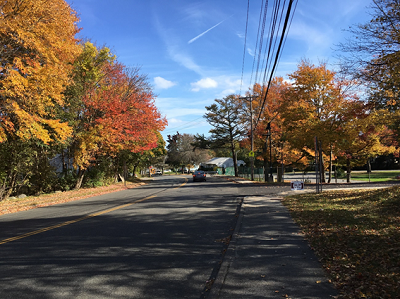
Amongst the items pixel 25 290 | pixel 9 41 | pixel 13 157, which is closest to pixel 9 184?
pixel 13 157

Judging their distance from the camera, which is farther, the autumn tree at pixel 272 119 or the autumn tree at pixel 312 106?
the autumn tree at pixel 272 119

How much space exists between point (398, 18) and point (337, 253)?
7.59m

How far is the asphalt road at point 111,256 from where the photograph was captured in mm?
4477

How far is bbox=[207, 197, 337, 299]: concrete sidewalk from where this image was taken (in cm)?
418

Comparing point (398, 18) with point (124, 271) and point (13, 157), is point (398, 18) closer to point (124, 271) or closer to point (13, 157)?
point (124, 271)

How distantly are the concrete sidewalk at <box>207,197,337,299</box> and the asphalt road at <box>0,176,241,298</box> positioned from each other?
0.35 metres

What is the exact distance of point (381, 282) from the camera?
13.7 feet

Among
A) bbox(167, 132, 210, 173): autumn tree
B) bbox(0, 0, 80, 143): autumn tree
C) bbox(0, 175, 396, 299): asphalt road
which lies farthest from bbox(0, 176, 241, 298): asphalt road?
bbox(167, 132, 210, 173): autumn tree

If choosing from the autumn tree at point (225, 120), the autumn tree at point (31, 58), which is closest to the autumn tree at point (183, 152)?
the autumn tree at point (225, 120)

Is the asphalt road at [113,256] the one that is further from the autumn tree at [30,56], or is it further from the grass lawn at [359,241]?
the autumn tree at [30,56]

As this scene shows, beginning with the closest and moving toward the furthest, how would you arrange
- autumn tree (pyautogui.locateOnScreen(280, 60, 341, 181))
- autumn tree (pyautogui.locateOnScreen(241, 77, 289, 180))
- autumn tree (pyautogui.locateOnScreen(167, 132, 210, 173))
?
autumn tree (pyautogui.locateOnScreen(280, 60, 341, 181))
autumn tree (pyautogui.locateOnScreen(241, 77, 289, 180))
autumn tree (pyautogui.locateOnScreen(167, 132, 210, 173))

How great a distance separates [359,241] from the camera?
6.30 m

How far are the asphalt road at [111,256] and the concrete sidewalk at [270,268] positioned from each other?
0.35 meters

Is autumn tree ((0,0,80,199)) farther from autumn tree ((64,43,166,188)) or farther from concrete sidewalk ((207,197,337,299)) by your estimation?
concrete sidewalk ((207,197,337,299))
